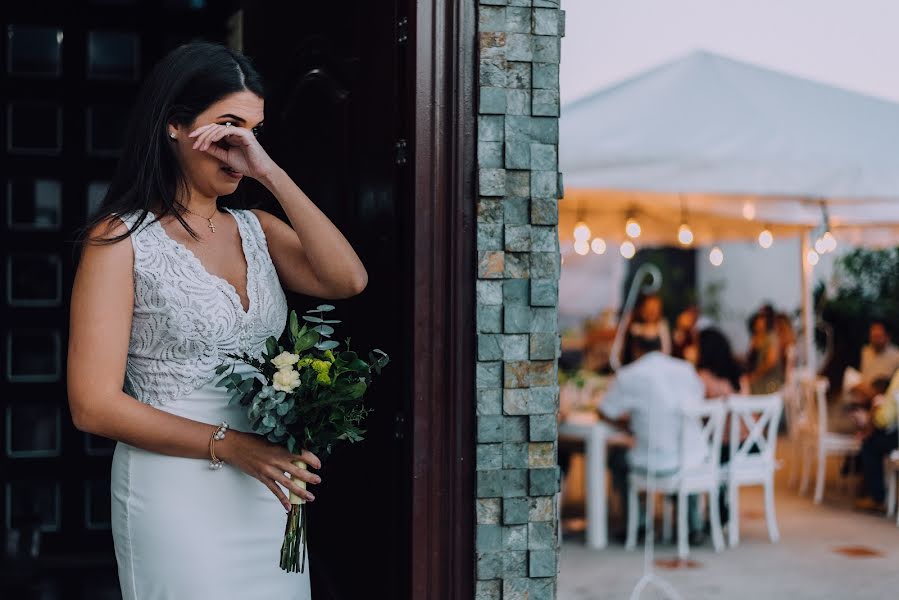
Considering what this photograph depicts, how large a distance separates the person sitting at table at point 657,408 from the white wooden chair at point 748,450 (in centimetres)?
28

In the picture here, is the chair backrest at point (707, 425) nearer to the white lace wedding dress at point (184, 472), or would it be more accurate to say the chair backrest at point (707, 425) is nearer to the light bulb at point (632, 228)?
the light bulb at point (632, 228)

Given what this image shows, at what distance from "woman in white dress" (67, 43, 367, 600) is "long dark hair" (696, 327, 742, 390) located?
5579 millimetres

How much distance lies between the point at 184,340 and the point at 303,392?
33 cm

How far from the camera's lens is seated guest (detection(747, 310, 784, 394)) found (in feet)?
38.5

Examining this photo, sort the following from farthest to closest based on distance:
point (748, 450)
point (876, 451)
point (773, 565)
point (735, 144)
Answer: point (876, 451) → point (748, 450) → point (773, 565) → point (735, 144)

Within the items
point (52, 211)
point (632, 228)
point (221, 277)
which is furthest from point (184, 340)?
point (632, 228)

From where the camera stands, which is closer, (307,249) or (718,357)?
(307,249)

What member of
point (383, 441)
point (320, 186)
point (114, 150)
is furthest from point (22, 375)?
point (383, 441)

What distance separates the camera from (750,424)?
6.82 meters

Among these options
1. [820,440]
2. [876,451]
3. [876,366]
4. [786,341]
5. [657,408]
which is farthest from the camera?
[786,341]

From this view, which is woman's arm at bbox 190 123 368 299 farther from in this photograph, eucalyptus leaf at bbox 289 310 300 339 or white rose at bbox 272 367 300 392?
white rose at bbox 272 367 300 392

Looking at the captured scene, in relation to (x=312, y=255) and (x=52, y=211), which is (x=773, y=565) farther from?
(x=312, y=255)

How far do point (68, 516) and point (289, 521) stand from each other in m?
2.71

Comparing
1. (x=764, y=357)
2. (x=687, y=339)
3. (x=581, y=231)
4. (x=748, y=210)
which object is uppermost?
(x=748, y=210)
